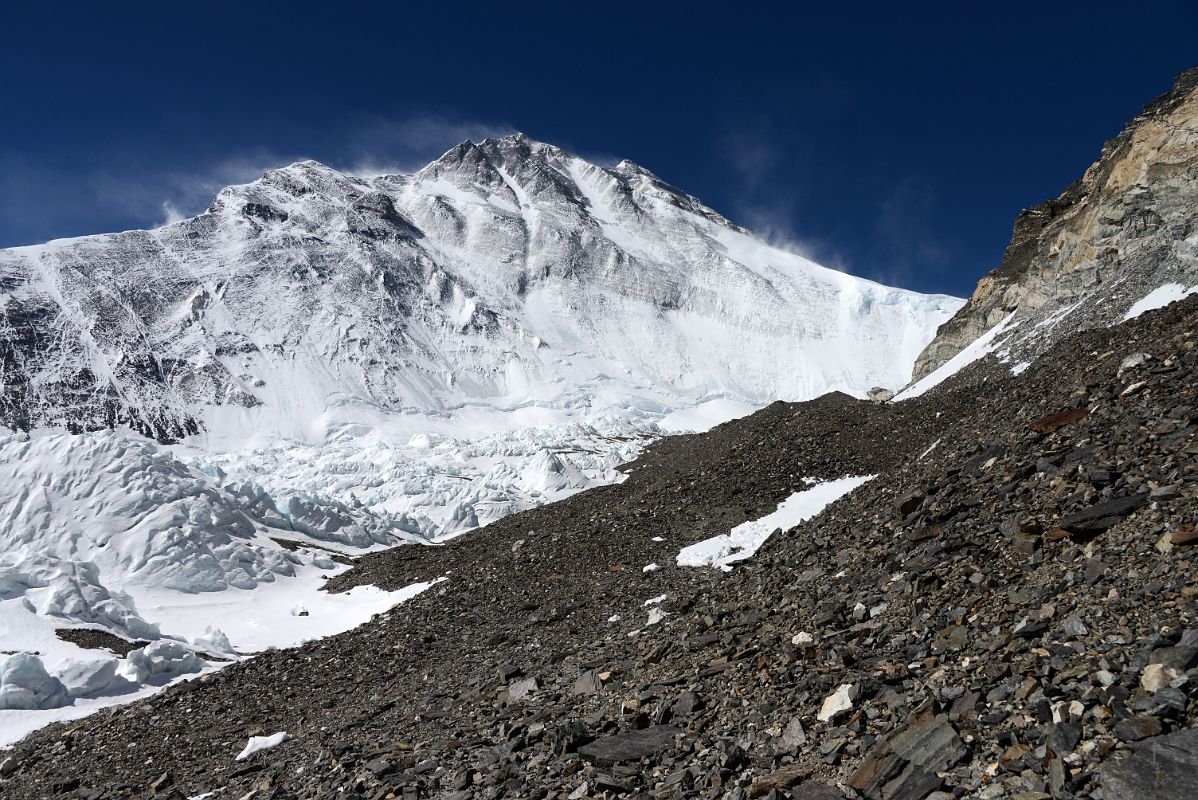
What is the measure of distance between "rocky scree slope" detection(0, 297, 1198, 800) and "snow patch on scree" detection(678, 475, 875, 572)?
707mm

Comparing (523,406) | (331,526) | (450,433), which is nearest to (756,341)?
(523,406)

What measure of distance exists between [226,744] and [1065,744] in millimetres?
10933

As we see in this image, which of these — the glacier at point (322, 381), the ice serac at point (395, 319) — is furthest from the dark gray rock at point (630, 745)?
the ice serac at point (395, 319)

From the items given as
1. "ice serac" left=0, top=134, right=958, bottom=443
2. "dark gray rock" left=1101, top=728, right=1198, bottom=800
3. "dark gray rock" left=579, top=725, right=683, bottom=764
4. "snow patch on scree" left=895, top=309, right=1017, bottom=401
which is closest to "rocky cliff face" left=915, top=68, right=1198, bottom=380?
"snow patch on scree" left=895, top=309, right=1017, bottom=401

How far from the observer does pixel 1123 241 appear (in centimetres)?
2945

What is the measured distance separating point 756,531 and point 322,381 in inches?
4664

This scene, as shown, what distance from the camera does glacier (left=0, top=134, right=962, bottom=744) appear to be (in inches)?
846

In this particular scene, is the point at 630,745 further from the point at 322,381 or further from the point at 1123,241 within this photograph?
the point at 322,381

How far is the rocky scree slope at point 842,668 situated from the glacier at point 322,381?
5581 millimetres

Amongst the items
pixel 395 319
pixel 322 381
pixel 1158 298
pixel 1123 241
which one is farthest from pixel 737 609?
pixel 395 319

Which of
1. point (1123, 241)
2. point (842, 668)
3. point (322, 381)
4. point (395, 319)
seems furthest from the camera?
point (395, 319)

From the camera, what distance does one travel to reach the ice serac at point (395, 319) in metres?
114

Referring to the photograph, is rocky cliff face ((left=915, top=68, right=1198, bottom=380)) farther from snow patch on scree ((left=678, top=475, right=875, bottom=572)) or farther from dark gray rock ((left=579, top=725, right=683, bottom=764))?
dark gray rock ((left=579, top=725, right=683, bottom=764))

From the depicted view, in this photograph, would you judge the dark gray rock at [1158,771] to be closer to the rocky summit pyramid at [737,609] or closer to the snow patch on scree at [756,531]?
the rocky summit pyramid at [737,609]
